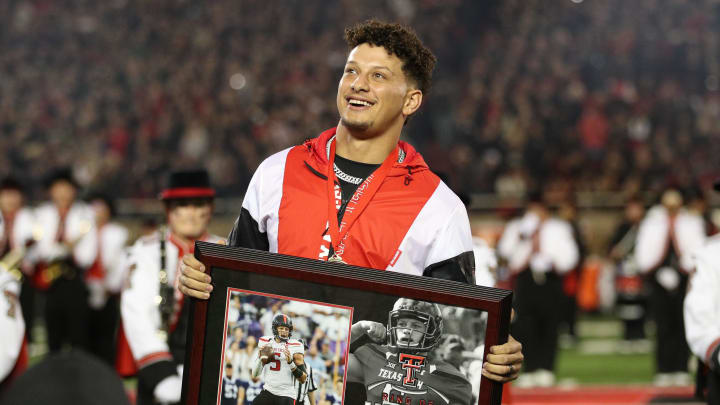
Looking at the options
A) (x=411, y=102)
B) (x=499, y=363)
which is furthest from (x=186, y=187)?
(x=499, y=363)

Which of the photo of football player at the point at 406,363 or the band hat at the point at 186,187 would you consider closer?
the photo of football player at the point at 406,363

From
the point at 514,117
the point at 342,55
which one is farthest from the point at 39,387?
the point at 342,55

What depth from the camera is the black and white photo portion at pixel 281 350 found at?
282 centimetres

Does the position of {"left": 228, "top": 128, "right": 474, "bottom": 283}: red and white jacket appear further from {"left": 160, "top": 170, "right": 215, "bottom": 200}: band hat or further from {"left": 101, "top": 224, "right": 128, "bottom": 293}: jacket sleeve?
{"left": 101, "top": 224, "right": 128, "bottom": 293}: jacket sleeve

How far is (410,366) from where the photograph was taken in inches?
109

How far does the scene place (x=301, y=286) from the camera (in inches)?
112

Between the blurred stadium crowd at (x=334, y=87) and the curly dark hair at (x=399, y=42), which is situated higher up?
the blurred stadium crowd at (x=334, y=87)

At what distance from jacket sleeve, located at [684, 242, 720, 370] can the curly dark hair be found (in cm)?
185

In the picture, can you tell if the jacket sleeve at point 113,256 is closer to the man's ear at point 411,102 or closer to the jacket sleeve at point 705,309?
the jacket sleeve at point 705,309

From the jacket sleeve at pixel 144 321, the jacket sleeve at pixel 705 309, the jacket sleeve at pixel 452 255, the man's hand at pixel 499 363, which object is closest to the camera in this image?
the man's hand at pixel 499 363

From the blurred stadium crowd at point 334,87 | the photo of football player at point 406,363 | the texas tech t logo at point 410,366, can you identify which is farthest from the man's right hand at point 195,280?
the blurred stadium crowd at point 334,87

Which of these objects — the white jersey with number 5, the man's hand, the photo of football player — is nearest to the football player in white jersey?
the white jersey with number 5

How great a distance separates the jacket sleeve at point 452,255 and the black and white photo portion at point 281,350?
0.44 m

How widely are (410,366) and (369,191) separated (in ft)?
2.18
